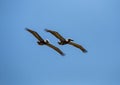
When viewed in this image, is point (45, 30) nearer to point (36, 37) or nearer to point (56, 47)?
point (36, 37)

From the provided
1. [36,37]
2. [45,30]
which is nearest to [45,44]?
[36,37]

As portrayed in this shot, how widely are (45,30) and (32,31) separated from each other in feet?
11.3

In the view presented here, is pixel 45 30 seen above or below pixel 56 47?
below

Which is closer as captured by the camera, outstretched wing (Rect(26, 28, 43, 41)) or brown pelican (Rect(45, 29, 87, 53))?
brown pelican (Rect(45, 29, 87, 53))

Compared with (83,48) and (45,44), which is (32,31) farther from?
(83,48)

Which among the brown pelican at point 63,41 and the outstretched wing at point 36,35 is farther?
the outstretched wing at point 36,35

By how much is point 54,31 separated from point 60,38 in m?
1.67

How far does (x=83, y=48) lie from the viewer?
52219mm

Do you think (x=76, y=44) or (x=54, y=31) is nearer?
(x=54, y=31)

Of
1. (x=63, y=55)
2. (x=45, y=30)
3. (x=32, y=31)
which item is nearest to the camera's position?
(x=45, y=30)

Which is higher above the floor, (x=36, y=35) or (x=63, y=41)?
(x=63, y=41)

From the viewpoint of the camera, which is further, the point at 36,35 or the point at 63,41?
the point at 63,41

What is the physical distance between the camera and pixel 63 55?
53812mm

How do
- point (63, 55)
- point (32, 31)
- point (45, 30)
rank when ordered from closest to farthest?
point (45, 30) → point (32, 31) → point (63, 55)
